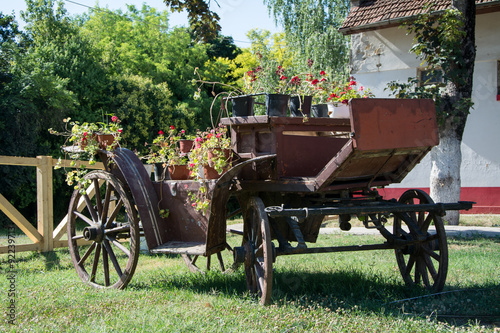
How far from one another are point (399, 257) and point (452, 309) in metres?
1.04

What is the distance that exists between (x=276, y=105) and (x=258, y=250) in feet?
4.10

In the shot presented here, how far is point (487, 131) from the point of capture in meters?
12.2

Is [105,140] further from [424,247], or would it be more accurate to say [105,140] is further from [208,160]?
[424,247]

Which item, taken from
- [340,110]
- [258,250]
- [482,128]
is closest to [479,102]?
[482,128]

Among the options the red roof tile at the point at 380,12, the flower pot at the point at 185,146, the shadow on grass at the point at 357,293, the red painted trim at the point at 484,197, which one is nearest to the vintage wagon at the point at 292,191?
the shadow on grass at the point at 357,293

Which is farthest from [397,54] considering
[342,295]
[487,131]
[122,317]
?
[122,317]

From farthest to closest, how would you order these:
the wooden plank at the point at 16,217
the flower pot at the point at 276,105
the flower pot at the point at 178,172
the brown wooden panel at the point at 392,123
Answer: the wooden plank at the point at 16,217, the flower pot at the point at 178,172, the flower pot at the point at 276,105, the brown wooden panel at the point at 392,123

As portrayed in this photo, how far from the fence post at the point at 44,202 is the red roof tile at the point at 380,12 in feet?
29.5

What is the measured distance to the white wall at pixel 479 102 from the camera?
12086 mm

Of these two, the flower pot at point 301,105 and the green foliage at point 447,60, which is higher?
the green foliage at point 447,60

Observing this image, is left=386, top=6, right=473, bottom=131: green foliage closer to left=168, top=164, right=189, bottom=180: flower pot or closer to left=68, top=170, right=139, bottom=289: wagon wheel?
left=168, top=164, right=189, bottom=180: flower pot

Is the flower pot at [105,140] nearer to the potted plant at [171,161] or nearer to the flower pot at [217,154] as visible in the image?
the potted plant at [171,161]

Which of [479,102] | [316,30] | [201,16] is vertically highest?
[316,30]

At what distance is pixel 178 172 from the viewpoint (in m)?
4.98
